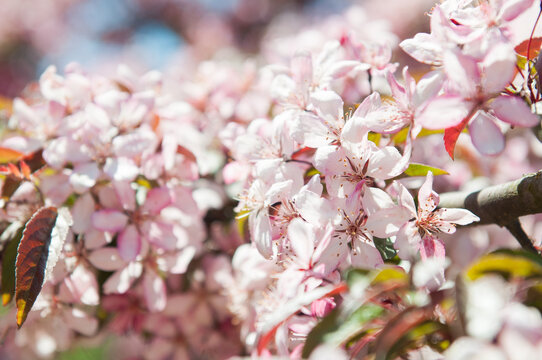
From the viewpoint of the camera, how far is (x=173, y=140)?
948mm

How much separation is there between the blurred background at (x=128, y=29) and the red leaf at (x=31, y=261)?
2.67 m

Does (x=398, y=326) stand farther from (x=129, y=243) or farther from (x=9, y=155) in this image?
(x=9, y=155)

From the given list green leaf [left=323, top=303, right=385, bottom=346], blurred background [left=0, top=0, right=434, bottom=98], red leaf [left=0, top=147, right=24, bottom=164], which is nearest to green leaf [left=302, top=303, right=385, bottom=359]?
green leaf [left=323, top=303, right=385, bottom=346]

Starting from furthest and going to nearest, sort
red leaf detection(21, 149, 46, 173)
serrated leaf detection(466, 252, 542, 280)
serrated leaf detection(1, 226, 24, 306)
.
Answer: red leaf detection(21, 149, 46, 173), serrated leaf detection(1, 226, 24, 306), serrated leaf detection(466, 252, 542, 280)

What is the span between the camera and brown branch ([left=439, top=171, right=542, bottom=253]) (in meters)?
0.67

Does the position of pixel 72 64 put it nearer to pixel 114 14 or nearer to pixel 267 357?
pixel 267 357

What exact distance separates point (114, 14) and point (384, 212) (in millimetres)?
4356

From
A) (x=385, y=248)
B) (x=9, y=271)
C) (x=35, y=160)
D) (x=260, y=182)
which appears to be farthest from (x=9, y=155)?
(x=385, y=248)

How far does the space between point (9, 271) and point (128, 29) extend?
4.05m

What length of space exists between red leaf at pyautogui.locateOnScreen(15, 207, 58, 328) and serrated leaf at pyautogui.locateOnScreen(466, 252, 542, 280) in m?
0.58

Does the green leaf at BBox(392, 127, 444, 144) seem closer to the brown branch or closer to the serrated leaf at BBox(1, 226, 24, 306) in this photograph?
the brown branch

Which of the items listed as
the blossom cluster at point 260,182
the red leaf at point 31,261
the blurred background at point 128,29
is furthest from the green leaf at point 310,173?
the blurred background at point 128,29

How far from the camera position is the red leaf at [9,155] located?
0.94m

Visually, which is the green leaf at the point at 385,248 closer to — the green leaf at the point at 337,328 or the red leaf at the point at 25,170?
the green leaf at the point at 337,328
